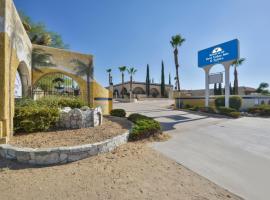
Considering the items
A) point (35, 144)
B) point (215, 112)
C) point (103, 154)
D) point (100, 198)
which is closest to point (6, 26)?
point (35, 144)

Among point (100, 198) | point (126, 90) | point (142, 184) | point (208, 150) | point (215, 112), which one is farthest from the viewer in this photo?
point (126, 90)

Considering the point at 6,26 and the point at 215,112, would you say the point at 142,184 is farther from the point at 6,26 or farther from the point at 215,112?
the point at 215,112

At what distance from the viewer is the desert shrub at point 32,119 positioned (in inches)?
226

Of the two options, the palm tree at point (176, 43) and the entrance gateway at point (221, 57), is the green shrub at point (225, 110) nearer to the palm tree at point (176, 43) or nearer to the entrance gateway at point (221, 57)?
the entrance gateway at point (221, 57)

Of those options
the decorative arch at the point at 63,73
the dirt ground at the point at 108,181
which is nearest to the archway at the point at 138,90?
the decorative arch at the point at 63,73

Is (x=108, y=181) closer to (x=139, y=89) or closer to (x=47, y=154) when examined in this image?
(x=47, y=154)

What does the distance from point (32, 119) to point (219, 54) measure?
1666 centimetres

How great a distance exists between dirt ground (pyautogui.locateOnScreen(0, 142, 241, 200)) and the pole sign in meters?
14.2

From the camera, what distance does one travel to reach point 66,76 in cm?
1151

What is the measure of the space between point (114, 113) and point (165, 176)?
26.5ft

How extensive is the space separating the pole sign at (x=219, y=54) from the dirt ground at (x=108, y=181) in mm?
14234

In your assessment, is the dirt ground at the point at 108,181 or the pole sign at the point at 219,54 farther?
the pole sign at the point at 219,54

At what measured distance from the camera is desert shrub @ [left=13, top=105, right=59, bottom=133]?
18.9ft

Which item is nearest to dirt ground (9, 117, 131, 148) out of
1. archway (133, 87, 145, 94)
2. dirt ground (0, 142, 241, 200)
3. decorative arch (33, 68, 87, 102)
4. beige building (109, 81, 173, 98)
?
dirt ground (0, 142, 241, 200)
